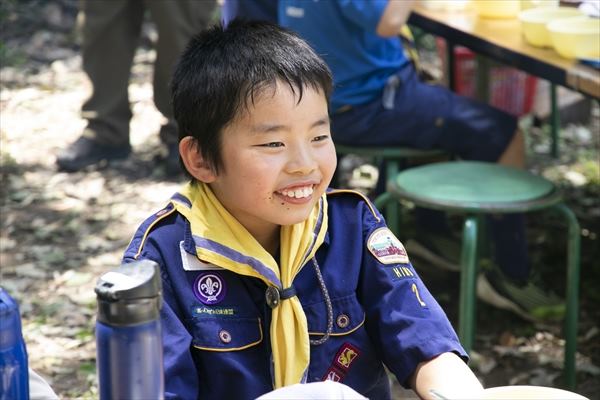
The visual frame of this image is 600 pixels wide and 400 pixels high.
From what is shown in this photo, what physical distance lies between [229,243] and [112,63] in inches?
153

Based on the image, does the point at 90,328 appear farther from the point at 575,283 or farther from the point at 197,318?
the point at 197,318

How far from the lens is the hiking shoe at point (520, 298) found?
13.1 ft

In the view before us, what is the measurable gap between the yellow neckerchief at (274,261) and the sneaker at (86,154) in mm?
3720

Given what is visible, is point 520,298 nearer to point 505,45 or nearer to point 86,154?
point 505,45

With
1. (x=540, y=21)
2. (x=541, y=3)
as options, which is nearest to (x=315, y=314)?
(x=540, y=21)

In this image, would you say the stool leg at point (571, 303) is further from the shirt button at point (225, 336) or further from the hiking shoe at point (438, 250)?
the shirt button at point (225, 336)

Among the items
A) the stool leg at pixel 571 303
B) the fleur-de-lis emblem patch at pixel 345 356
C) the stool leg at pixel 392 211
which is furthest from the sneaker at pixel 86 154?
the fleur-de-lis emblem patch at pixel 345 356

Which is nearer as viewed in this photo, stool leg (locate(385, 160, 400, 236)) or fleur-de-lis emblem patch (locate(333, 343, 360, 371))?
fleur-de-lis emblem patch (locate(333, 343, 360, 371))

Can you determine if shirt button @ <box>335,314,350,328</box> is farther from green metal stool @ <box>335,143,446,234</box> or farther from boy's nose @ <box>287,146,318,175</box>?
green metal stool @ <box>335,143,446,234</box>

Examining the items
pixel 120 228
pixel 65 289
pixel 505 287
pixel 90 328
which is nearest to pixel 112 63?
pixel 120 228

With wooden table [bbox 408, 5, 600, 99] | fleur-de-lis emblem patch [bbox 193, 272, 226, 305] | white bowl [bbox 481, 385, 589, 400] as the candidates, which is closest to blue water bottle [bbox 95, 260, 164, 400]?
white bowl [bbox 481, 385, 589, 400]

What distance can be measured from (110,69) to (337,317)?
3946 mm

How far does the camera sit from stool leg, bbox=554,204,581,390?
11.3 ft

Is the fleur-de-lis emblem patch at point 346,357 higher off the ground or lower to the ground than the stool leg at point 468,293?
A: higher
